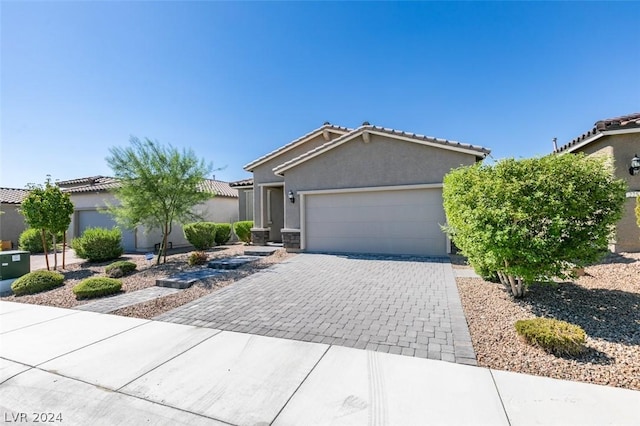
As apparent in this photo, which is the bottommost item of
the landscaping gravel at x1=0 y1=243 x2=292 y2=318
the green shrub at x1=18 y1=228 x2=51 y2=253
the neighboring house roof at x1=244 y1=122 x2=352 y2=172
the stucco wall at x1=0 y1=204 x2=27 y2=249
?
the landscaping gravel at x1=0 y1=243 x2=292 y2=318

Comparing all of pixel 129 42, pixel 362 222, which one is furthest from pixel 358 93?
pixel 129 42

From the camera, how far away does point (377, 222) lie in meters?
12.4

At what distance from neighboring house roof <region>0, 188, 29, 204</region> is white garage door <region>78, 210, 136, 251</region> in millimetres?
5592

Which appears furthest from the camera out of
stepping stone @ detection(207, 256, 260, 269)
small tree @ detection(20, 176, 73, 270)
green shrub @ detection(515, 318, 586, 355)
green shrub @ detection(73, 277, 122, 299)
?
small tree @ detection(20, 176, 73, 270)

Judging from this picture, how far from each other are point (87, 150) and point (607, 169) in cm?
1855

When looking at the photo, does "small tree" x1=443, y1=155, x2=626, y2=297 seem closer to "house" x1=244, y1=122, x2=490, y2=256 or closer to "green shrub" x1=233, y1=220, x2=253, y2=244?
"house" x1=244, y1=122, x2=490, y2=256

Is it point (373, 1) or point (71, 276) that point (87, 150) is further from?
point (373, 1)

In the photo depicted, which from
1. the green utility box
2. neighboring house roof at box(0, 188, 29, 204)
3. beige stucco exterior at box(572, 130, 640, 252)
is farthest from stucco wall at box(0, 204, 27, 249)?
beige stucco exterior at box(572, 130, 640, 252)

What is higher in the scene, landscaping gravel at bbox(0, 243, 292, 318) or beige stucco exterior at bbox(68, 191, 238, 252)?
beige stucco exterior at bbox(68, 191, 238, 252)

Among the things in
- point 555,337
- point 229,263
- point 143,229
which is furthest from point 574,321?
point 143,229

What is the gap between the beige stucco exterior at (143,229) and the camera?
16.8 metres

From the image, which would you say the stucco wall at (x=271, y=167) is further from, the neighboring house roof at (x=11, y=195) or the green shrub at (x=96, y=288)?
the neighboring house roof at (x=11, y=195)

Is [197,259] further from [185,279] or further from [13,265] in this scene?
[13,265]

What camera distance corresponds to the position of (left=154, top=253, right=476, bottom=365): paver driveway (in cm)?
445
